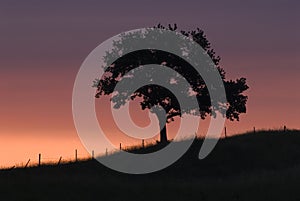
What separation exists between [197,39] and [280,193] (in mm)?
41112

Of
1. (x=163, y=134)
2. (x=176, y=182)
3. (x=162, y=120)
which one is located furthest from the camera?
(x=163, y=134)

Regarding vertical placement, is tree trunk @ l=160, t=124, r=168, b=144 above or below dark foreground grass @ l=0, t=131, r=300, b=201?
above

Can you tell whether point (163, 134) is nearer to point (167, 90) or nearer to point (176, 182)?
point (167, 90)

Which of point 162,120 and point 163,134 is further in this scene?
point 163,134

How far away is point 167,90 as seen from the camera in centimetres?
7438

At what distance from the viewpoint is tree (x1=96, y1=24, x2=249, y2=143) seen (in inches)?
2936

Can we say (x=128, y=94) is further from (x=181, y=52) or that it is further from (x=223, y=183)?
(x=223, y=183)

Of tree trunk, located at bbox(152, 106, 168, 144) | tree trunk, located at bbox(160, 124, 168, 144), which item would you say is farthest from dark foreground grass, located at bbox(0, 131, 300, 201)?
tree trunk, located at bbox(152, 106, 168, 144)

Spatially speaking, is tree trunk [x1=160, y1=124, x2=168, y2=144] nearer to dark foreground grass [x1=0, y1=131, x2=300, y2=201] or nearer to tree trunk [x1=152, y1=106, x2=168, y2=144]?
tree trunk [x1=152, y1=106, x2=168, y2=144]

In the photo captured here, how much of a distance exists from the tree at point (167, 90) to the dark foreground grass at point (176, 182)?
1287cm

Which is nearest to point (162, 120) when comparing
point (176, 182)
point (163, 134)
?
point (163, 134)

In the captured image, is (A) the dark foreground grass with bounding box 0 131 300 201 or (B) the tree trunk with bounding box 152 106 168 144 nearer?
(A) the dark foreground grass with bounding box 0 131 300 201

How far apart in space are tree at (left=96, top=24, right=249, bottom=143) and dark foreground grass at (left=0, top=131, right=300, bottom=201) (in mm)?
12865

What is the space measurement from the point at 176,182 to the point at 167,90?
2835cm
